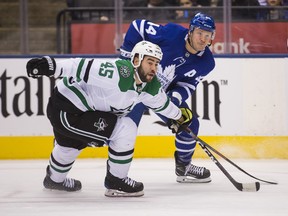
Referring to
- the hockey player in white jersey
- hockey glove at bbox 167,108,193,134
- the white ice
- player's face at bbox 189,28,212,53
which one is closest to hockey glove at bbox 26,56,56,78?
the hockey player in white jersey

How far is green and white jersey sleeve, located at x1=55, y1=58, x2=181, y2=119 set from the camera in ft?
12.2

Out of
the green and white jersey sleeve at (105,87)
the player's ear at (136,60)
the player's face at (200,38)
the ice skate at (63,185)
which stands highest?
the player's face at (200,38)

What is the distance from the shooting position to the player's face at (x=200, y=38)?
4.21 metres

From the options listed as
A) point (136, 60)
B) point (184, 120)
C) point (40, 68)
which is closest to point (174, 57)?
point (184, 120)

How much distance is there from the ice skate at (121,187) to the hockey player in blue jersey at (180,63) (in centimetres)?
52

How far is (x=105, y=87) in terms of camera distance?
372 centimetres

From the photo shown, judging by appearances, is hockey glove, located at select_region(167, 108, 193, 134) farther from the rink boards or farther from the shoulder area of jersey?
the rink boards

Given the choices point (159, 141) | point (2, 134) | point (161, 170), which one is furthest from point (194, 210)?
point (2, 134)

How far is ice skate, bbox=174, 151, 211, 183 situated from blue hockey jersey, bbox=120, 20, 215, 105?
1.40ft

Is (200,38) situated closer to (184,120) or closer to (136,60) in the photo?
(184,120)

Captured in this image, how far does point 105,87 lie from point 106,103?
0.37 feet

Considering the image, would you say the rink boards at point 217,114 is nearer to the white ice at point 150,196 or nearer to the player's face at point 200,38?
the white ice at point 150,196

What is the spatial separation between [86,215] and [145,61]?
2.64 feet

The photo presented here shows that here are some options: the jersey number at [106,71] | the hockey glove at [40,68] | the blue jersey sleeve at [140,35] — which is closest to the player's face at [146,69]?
the jersey number at [106,71]
